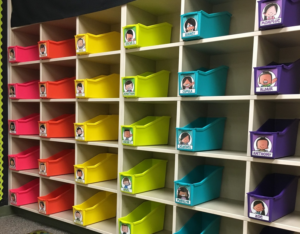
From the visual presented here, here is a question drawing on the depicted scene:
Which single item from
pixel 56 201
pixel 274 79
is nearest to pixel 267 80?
pixel 274 79

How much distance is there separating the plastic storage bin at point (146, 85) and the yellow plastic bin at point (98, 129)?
1.45ft

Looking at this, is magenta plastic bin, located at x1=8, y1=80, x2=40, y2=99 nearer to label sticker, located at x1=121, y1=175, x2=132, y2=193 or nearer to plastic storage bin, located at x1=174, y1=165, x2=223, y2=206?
label sticker, located at x1=121, y1=175, x2=132, y2=193

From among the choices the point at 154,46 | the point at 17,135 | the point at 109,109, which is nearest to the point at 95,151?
the point at 109,109

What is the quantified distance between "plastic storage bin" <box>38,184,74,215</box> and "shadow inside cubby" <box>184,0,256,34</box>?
186cm

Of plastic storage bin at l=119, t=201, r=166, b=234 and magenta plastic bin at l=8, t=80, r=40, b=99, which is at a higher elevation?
magenta plastic bin at l=8, t=80, r=40, b=99

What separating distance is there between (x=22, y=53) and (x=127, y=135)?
1.51 metres

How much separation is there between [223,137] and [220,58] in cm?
54

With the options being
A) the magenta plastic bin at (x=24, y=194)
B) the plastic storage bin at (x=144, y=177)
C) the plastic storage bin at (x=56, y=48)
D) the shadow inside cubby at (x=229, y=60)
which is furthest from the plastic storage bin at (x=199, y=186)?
the magenta plastic bin at (x=24, y=194)

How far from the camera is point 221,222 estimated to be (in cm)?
215

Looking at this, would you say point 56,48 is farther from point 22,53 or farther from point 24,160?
point 24,160

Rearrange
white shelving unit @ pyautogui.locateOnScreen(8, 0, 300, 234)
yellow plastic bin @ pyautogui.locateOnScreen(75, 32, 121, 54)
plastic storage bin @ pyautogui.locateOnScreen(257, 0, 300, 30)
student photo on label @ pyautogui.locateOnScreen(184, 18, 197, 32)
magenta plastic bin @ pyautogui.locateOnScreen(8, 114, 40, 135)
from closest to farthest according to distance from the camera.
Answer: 1. plastic storage bin @ pyautogui.locateOnScreen(257, 0, 300, 30)
2. white shelving unit @ pyautogui.locateOnScreen(8, 0, 300, 234)
3. student photo on label @ pyautogui.locateOnScreen(184, 18, 197, 32)
4. yellow plastic bin @ pyautogui.locateOnScreen(75, 32, 121, 54)
5. magenta plastic bin @ pyautogui.locateOnScreen(8, 114, 40, 135)

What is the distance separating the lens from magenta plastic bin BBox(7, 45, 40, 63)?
2.97 m

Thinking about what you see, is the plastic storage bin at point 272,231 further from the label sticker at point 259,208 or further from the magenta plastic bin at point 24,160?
the magenta plastic bin at point 24,160

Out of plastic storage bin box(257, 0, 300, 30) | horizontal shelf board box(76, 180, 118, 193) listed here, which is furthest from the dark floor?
plastic storage bin box(257, 0, 300, 30)
